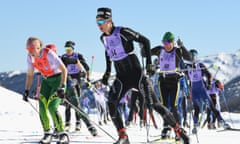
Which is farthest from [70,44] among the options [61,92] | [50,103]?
[61,92]

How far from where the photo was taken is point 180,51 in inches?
403

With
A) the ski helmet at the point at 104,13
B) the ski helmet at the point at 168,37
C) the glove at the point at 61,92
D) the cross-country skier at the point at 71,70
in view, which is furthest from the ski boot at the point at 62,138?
the cross-country skier at the point at 71,70

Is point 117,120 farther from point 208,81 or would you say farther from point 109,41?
point 208,81

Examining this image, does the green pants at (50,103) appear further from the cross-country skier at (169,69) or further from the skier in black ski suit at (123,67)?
the cross-country skier at (169,69)

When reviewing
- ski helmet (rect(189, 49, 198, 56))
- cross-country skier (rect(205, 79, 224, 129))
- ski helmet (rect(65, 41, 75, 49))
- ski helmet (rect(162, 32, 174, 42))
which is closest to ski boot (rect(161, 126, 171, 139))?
ski helmet (rect(162, 32, 174, 42))

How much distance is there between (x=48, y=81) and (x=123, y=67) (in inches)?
50.1

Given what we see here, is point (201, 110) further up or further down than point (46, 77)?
further down

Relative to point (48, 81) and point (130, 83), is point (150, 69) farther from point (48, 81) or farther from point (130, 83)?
point (48, 81)

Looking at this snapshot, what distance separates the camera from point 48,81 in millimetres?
8211

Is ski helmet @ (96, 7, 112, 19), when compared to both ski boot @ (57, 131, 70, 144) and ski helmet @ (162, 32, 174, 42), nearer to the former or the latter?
ski boot @ (57, 131, 70, 144)

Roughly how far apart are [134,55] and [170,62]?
2.53 meters

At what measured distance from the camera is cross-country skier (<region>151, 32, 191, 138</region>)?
33.4ft

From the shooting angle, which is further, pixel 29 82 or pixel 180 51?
pixel 180 51

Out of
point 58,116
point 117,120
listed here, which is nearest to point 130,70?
point 117,120
